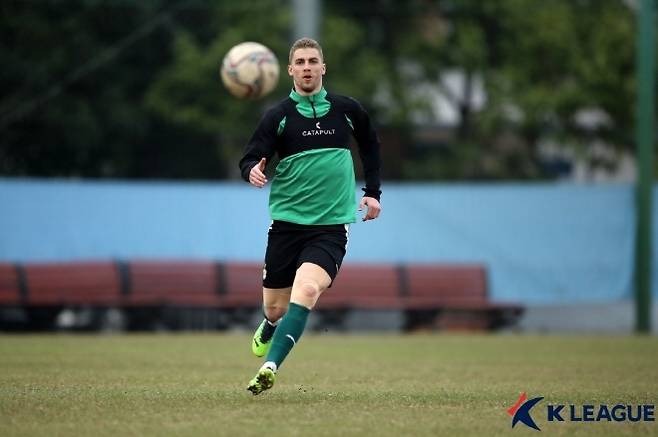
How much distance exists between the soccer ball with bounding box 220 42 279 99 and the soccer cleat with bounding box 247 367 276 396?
632cm

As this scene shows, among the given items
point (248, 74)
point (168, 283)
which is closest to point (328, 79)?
point (168, 283)

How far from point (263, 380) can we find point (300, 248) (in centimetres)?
110

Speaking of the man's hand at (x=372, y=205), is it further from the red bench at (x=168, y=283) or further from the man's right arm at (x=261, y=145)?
the red bench at (x=168, y=283)

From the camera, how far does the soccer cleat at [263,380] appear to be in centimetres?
805

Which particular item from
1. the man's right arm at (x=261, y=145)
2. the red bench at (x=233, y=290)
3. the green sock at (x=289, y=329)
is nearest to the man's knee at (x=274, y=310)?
the green sock at (x=289, y=329)

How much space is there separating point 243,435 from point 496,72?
25.3 metres

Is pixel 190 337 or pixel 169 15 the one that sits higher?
pixel 169 15

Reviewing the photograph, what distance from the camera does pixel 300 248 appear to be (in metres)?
8.77

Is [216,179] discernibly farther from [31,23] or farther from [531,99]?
[531,99]

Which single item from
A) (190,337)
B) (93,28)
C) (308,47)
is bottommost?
(190,337)

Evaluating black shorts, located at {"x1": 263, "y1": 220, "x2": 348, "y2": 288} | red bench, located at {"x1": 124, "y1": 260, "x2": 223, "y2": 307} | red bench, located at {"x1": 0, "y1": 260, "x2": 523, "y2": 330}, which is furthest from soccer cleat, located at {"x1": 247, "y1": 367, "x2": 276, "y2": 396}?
red bench, located at {"x1": 124, "y1": 260, "x2": 223, "y2": 307}

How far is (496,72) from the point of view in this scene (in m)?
31.0

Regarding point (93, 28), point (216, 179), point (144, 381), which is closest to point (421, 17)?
point (216, 179)

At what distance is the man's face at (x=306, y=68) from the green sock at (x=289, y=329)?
1536 millimetres
